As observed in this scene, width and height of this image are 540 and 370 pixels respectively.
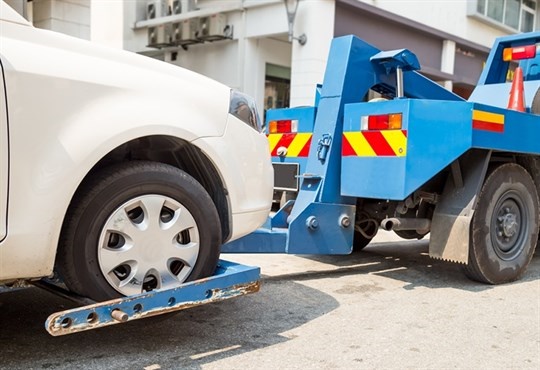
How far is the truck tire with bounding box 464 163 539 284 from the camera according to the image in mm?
4566

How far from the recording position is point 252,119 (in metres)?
3.25

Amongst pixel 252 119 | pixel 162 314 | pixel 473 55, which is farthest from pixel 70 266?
pixel 473 55

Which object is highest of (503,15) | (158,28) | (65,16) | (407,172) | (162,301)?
(503,15)

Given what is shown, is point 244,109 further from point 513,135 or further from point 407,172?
point 513,135

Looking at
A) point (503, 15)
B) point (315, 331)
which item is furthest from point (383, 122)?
point (503, 15)

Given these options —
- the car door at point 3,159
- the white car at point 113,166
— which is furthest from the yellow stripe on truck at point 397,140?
the car door at point 3,159

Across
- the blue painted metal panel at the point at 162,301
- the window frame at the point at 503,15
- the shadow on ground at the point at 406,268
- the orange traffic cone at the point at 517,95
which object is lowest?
the shadow on ground at the point at 406,268

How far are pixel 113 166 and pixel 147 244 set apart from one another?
16.0 inches

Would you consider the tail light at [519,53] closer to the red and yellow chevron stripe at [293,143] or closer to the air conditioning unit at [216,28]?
the red and yellow chevron stripe at [293,143]

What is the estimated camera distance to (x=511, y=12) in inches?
725

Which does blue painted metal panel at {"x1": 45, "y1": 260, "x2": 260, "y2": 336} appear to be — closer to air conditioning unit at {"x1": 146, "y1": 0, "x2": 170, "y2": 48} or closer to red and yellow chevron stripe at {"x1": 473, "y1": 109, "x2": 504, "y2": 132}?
red and yellow chevron stripe at {"x1": 473, "y1": 109, "x2": 504, "y2": 132}

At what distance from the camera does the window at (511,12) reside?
16.7 meters

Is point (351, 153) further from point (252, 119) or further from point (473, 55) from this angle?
point (473, 55)

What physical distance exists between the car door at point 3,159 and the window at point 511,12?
15938mm
